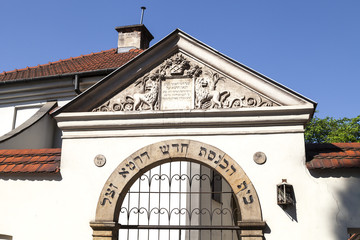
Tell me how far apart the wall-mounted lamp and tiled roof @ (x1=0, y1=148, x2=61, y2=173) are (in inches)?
141

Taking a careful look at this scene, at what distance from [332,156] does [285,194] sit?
0.96 metres

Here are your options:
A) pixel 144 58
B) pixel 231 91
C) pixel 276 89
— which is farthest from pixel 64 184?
pixel 276 89

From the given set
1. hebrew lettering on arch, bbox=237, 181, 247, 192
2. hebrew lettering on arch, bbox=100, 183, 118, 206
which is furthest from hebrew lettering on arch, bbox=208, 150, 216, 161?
hebrew lettering on arch, bbox=100, 183, 118, 206

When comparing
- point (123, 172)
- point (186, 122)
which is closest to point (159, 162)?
point (123, 172)

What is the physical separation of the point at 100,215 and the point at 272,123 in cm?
307

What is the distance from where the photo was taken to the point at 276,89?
680 cm

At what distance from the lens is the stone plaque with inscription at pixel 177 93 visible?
23.4 ft

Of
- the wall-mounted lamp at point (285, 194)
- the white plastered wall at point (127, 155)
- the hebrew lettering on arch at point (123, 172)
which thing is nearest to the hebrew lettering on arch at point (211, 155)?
the white plastered wall at point (127, 155)

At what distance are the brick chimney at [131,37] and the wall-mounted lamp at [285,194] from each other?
9.82 metres

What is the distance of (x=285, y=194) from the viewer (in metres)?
6.34

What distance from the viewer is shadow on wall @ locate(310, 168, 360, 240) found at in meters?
6.21

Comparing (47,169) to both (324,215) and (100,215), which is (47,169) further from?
(324,215)

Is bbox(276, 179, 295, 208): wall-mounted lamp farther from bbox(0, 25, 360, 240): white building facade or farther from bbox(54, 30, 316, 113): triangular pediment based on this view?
bbox(54, 30, 316, 113): triangular pediment

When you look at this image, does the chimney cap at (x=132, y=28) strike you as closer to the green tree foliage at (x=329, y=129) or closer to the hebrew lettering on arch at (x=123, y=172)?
the hebrew lettering on arch at (x=123, y=172)
